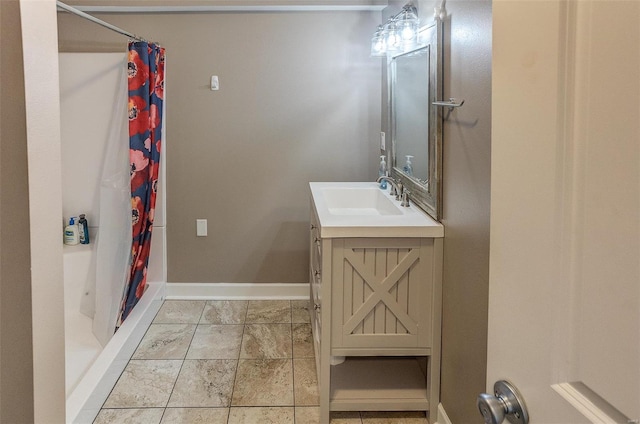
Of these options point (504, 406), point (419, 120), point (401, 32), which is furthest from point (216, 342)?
point (504, 406)

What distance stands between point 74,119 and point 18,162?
9.15 feet

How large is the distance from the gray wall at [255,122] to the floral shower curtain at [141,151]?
40cm

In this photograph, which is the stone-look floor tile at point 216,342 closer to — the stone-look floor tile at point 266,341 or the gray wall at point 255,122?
the stone-look floor tile at point 266,341

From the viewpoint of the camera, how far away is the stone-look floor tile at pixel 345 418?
8.01 ft

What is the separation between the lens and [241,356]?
3068 millimetres

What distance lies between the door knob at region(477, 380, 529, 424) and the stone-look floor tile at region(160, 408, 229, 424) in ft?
5.99

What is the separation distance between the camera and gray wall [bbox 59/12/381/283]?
149 inches

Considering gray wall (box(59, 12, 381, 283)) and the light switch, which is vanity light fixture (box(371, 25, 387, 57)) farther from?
the light switch

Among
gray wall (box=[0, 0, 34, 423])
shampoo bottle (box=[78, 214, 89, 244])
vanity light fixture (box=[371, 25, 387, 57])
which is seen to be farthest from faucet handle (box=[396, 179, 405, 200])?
shampoo bottle (box=[78, 214, 89, 244])

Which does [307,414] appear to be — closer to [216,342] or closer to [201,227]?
[216,342]

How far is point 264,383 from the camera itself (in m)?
2.76

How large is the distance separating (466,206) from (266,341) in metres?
1.73

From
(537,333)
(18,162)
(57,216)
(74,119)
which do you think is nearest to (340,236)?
(57,216)

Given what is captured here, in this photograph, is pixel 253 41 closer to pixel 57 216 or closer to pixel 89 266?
pixel 89 266
